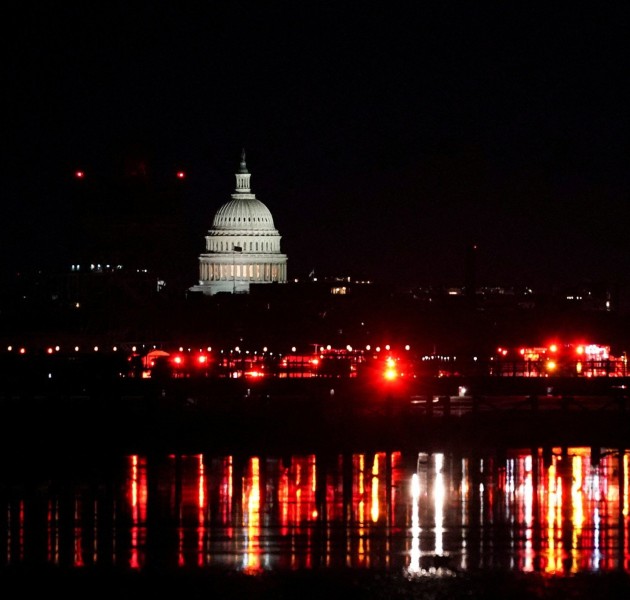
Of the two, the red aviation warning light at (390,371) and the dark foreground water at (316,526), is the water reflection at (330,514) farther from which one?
the red aviation warning light at (390,371)

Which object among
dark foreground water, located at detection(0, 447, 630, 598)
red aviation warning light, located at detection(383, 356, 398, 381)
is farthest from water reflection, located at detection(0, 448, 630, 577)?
red aviation warning light, located at detection(383, 356, 398, 381)

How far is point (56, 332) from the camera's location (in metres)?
126

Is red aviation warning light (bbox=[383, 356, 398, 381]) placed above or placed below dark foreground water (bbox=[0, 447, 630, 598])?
above

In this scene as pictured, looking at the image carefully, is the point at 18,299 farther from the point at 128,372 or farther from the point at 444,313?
the point at 128,372

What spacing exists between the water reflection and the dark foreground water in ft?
0.16

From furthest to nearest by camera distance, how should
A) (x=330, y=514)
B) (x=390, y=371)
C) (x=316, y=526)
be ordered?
(x=390, y=371) < (x=330, y=514) < (x=316, y=526)

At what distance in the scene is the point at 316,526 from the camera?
47.8 m

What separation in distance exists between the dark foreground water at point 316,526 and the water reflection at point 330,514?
50mm

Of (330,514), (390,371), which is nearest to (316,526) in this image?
(330,514)

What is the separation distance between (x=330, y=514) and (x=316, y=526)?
165 centimetres

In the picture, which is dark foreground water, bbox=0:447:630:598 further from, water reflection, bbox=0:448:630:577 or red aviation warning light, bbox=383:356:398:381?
red aviation warning light, bbox=383:356:398:381

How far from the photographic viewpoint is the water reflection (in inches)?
1743

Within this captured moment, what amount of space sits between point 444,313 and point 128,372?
217 ft

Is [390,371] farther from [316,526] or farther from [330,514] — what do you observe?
[316,526]
